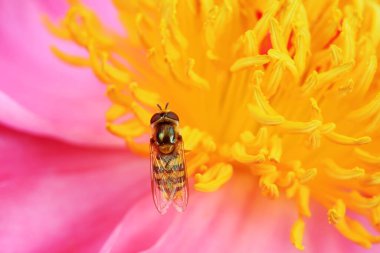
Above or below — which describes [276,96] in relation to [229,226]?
above

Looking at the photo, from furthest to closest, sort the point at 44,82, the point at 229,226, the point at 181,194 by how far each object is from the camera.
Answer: the point at 44,82
the point at 229,226
the point at 181,194

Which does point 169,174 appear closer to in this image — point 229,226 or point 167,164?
point 167,164

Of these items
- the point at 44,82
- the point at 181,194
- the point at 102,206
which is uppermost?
the point at 44,82

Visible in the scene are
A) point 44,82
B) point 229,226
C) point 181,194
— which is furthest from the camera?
point 44,82

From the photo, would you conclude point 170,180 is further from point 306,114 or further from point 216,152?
point 306,114

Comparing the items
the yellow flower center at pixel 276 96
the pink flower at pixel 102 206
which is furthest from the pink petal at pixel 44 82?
the yellow flower center at pixel 276 96

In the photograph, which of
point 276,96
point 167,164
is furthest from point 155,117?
point 276,96

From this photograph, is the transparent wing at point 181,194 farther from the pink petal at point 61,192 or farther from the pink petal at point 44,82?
the pink petal at point 44,82

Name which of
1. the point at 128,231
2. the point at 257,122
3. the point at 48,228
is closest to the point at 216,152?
the point at 257,122
